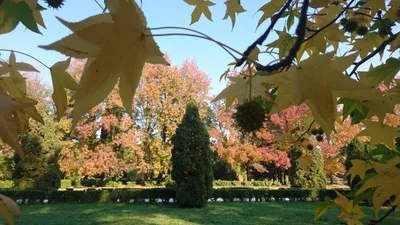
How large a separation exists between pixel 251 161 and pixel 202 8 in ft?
52.4

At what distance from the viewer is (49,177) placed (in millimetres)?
12641

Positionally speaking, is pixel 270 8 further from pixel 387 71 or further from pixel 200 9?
pixel 387 71

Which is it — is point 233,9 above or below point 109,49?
above

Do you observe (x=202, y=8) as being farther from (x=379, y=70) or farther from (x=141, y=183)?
(x=141, y=183)

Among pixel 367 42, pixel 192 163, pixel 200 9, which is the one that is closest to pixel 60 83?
pixel 200 9

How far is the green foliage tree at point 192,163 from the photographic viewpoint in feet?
31.1

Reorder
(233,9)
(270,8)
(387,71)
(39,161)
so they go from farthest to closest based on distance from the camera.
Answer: (39,161), (233,9), (270,8), (387,71)

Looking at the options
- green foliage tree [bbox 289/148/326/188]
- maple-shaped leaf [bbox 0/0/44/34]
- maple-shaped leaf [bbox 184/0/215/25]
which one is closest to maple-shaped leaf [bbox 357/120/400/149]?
maple-shaped leaf [bbox 184/0/215/25]

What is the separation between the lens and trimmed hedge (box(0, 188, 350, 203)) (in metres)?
10.9

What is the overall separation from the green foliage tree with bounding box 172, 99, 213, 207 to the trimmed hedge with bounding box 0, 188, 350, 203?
1761 millimetres

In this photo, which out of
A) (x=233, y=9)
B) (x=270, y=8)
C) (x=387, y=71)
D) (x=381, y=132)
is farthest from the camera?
(x=233, y=9)

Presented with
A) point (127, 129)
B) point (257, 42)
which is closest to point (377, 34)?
point (257, 42)

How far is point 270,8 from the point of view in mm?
1160

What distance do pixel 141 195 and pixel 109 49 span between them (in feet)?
37.3
